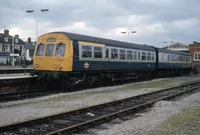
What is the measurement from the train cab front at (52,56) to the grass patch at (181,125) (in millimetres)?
8323

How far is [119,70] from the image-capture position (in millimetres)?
23203

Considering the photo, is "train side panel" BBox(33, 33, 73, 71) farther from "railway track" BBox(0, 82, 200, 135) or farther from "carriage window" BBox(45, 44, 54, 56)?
"railway track" BBox(0, 82, 200, 135)

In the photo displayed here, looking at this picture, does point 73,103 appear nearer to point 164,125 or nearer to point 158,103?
point 158,103

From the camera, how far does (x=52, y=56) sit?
18000mm

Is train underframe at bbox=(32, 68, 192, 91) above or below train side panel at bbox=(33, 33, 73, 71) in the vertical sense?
below

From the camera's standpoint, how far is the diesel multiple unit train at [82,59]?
17562mm

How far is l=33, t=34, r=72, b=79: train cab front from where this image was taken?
1741 cm

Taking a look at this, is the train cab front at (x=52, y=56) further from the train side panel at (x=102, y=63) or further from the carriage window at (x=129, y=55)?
the carriage window at (x=129, y=55)

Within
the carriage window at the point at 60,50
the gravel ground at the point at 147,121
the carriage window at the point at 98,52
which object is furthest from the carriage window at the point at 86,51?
the gravel ground at the point at 147,121

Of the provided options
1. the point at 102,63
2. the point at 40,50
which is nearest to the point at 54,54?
the point at 40,50

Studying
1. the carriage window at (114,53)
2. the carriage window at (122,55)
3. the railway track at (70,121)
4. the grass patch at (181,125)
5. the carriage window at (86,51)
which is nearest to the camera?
the railway track at (70,121)

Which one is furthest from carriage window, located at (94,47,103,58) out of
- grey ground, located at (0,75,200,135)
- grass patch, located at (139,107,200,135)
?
grass patch, located at (139,107,200,135)

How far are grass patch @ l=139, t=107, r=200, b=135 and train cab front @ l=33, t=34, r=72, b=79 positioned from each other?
8.32 metres

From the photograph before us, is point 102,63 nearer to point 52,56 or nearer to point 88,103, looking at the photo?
point 52,56
